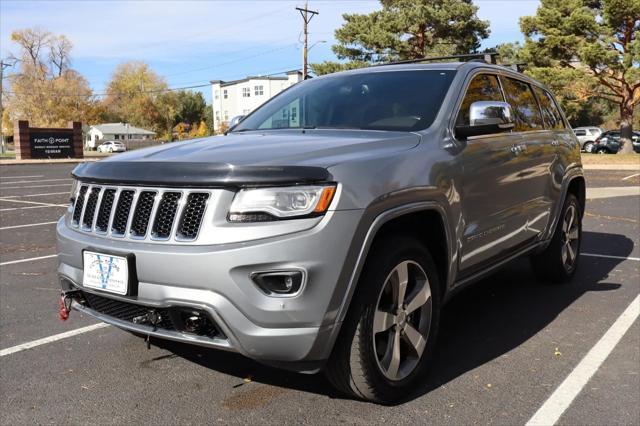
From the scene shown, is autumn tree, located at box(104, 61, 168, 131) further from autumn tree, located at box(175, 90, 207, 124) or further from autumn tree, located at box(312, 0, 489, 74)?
autumn tree, located at box(312, 0, 489, 74)

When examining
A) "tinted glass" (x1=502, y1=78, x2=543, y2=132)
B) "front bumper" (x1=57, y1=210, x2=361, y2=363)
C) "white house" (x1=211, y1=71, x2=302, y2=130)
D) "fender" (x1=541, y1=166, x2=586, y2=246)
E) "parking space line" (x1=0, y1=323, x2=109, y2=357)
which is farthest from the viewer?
"white house" (x1=211, y1=71, x2=302, y2=130)

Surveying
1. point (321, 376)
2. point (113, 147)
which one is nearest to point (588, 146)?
point (321, 376)

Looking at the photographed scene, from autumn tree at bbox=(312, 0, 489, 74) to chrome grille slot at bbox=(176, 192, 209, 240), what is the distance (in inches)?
1272

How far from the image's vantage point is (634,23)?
2877cm

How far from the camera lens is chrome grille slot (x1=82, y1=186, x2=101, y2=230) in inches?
119

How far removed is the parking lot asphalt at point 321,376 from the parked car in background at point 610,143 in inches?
1352

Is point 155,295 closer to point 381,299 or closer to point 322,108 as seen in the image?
point 381,299

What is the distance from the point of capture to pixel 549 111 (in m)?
5.41

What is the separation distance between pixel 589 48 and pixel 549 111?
24790 mm

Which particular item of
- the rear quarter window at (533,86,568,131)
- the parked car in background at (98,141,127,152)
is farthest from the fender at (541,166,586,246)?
the parked car in background at (98,141,127,152)

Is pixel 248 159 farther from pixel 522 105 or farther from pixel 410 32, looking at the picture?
pixel 410 32

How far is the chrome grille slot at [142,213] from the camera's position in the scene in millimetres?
2707

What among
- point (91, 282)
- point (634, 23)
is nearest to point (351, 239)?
point (91, 282)

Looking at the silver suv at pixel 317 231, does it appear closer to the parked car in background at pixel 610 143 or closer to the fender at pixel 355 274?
the fender at pixel 355 274
